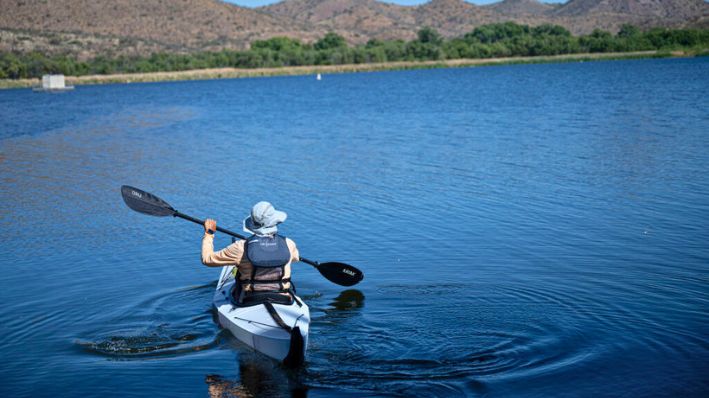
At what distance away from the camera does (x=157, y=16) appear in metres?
176

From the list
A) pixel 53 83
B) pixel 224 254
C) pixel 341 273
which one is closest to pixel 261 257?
pixel 224 254

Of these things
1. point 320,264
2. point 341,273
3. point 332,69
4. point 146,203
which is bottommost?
point 341,273

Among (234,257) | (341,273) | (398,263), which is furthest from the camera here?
(398,263)

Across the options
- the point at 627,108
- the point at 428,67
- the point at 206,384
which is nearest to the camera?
the point at 206,384

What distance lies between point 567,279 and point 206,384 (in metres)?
6.05

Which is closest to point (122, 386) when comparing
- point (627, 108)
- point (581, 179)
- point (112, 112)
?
point (581, 179)

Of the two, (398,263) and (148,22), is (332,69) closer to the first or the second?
(148,22)

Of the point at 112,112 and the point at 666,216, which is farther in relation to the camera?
the point at 112,112

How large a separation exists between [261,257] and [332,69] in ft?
372

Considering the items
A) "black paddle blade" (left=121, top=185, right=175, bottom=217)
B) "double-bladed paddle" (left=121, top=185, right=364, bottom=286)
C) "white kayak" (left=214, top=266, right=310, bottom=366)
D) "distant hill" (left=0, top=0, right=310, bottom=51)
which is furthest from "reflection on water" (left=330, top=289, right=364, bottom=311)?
"distant hill" (left=0, top=0, right=310, bottom=51)

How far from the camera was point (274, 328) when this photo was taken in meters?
9.30

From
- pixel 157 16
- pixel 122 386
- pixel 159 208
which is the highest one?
pixel 157 16

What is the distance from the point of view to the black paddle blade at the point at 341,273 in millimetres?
11883

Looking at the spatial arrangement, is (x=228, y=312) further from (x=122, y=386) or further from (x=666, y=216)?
(x=666, y=216)
